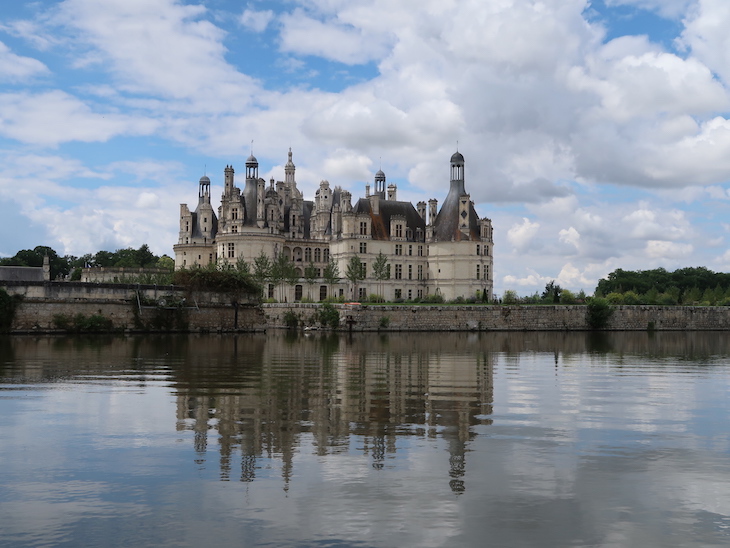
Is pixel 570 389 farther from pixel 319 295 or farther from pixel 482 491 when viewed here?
pixel 319 295

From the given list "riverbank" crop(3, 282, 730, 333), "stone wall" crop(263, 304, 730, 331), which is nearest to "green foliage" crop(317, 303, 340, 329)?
"riverbank" crop(3, 282, 730, 333)

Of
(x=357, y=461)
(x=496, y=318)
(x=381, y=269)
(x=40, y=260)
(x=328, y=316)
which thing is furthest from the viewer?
(x=40, y=260)

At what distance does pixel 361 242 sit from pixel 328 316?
851 inches

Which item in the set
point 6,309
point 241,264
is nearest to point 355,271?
point 241,264

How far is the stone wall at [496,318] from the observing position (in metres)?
59.7

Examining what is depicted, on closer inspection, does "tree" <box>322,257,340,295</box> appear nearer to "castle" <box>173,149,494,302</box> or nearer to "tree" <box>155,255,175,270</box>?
"castle" <box>173,149,494,302</box>

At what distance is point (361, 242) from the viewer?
7956cm

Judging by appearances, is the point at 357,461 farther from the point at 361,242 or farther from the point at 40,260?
the point at 40,260

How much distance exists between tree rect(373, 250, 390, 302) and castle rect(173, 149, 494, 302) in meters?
0.08

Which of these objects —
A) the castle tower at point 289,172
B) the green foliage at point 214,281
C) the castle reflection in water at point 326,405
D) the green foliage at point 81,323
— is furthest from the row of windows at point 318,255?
the castle reflection in water at point 326,405

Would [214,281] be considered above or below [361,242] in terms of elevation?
below

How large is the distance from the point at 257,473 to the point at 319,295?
6782 centimetres

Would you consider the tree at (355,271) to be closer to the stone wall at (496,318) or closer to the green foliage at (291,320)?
the stone wall at (496,318)

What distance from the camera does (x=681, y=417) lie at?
16.0 m
